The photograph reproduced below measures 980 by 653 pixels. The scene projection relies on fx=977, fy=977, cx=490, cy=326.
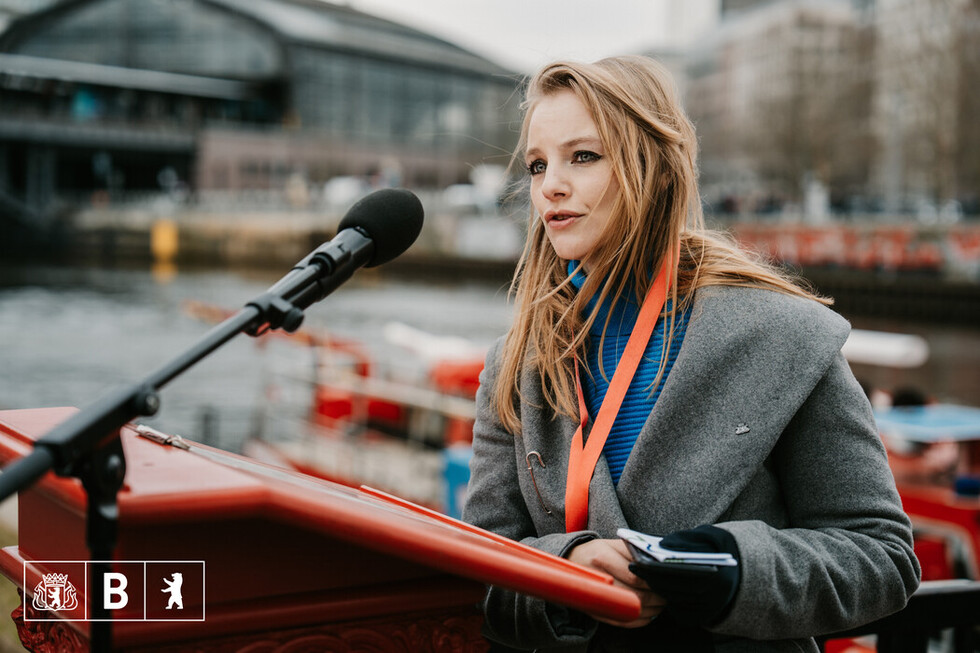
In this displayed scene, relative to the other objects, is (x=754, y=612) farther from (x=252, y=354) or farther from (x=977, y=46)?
(x=977, y=46)

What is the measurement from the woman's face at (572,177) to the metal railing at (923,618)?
1102 millimetres

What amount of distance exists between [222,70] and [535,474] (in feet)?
236

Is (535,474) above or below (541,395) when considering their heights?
below

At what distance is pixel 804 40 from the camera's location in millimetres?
54000

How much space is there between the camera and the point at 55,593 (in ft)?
4.46

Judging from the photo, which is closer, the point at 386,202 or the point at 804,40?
the point at 386,202

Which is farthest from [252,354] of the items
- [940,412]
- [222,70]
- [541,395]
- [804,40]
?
[222,70]

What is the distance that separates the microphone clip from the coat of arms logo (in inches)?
16.9

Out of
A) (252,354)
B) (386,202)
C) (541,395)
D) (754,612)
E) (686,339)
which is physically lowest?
(252,354)

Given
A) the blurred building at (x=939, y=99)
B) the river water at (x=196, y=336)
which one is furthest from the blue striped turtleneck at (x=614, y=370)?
the blurred building at (x=939, y=99)

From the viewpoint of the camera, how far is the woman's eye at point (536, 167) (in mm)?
1863

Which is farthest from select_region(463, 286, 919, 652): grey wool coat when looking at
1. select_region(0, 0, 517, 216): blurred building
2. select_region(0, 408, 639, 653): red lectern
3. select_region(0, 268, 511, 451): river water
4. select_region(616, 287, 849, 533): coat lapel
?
select_region(0, 0, 517, 216): blurred building

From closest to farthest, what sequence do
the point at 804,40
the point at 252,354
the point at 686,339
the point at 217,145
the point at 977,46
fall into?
the point at 686,339, the point at 252,354, the point at 977,46, the point at 804,40, the point at 217,145

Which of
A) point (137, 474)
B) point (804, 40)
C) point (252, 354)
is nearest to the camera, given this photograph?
point (137, 474)
